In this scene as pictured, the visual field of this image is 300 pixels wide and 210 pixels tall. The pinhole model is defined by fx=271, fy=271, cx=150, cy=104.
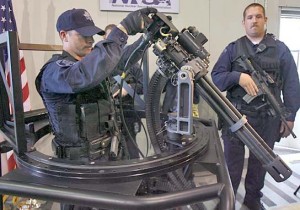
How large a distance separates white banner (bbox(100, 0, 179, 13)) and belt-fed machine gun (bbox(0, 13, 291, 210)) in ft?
5.95

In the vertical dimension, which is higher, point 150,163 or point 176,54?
point 176,54

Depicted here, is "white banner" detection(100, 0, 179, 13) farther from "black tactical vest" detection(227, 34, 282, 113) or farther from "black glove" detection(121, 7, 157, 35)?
"black glove" detection(121, 7, 157, 35)

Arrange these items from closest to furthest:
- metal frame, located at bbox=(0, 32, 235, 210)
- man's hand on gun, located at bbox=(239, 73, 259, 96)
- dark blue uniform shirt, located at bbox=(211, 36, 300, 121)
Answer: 1. metal frame, located at bbox=(0, 32, 235, 210)
2. man's hand on gun, located at bbox=(239, 73, 259, 96)
3. dark blue uniform shirt, located at bbox=(211, 36, 300, 121)

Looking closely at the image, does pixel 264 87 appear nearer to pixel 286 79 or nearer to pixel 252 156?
pixel 286 79

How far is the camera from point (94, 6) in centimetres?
271

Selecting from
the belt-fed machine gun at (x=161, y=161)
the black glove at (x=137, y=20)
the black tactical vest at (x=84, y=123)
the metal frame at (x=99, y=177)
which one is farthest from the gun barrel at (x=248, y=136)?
the black tactical vest at (x=84, y=123)

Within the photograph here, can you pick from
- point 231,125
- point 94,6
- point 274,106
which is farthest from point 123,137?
point 94,6

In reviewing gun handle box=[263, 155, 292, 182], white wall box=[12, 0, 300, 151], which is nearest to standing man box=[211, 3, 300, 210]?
white wall box=[12, 0, 300, 151]

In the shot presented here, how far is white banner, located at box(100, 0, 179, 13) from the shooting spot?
106 inches

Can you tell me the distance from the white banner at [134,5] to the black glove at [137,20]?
74.3 inches

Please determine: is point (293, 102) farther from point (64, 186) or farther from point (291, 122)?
point (64, 186)

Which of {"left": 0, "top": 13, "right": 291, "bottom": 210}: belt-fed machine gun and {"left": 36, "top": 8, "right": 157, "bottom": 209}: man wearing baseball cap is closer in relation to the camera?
{"left": 0, "top": 13, "right": 291, "bottom": 210}: belt-fed machine gun

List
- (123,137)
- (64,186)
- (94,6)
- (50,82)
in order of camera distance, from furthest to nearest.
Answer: (94,6) < (123,137) < (50,82) < (64,186)

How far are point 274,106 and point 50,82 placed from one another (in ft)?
5.22
